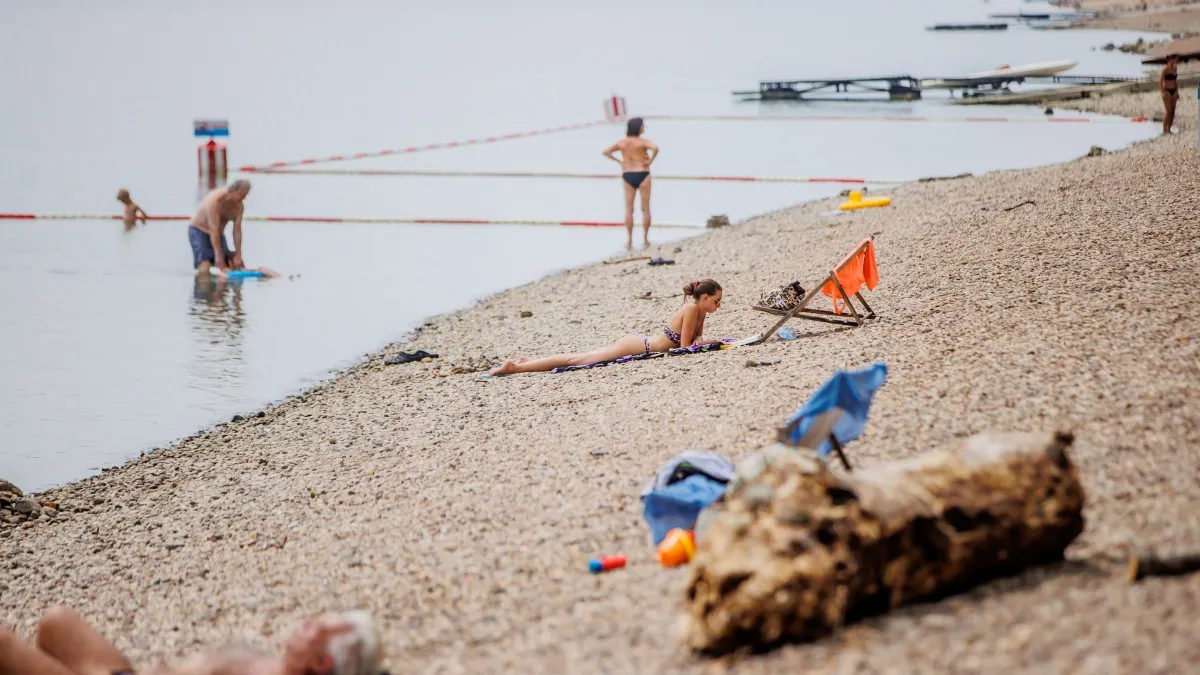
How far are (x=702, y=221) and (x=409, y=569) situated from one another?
13.9 metres

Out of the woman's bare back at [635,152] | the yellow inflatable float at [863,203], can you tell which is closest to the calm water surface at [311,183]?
the woman's bare back at [635,152]

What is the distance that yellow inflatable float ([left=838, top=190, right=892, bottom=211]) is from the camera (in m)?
14.8

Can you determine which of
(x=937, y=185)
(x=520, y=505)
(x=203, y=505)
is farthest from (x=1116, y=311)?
(x=937, y=185)

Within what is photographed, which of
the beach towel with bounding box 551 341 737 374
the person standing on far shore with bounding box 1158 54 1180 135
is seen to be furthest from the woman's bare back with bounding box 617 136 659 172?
the person standing on far shore with bounding box 1158 54 1180 135

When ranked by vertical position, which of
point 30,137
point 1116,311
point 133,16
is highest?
point 133,16

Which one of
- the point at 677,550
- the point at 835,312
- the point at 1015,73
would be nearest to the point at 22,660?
the point at 677,550

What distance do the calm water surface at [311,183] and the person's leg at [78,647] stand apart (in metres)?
3.93

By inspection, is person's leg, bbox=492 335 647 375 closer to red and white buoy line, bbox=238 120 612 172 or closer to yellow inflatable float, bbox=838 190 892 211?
yellow inflatable float, bbox=838 190 892 211

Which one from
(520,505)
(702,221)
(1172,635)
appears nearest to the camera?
(1172,635)

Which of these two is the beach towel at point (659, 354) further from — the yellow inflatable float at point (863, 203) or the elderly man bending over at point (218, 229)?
the elderly man bending over at point (218, 229)

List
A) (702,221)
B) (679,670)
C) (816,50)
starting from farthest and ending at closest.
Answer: (816,50), (702,221), (679,670)

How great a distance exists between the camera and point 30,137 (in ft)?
107

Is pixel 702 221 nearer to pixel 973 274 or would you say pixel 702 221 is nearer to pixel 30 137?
pixel 973 274

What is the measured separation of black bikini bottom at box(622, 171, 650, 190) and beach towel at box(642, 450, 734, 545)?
11.2 metres
